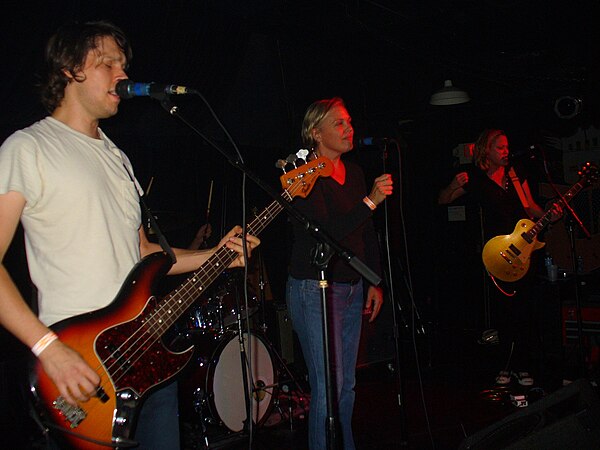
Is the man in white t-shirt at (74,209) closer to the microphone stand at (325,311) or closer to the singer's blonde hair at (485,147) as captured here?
the microphone stand at (325,311)

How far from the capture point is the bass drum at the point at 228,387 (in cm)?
468

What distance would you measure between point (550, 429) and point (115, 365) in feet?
5.91

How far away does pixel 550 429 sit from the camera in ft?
7.15

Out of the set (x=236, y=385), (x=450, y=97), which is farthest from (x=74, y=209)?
(x=450, y=97)

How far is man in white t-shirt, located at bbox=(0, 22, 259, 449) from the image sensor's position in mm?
1865

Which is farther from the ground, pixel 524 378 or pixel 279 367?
pixel 279 367

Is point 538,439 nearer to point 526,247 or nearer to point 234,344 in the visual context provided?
point 234,344

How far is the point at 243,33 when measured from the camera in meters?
5.64

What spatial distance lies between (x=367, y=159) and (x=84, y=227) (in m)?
6.86

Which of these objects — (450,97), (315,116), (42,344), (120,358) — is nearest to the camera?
(42,344)

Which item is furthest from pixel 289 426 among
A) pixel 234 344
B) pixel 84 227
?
pixel 84 227

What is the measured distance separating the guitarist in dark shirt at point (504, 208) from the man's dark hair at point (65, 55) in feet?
13.6

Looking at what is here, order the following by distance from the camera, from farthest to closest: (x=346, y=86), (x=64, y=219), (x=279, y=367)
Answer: (x=346, y=86), (x=279, y=367), (x=64, y=219)

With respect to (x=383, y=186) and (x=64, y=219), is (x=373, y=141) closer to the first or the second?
(x=383, y=186)
